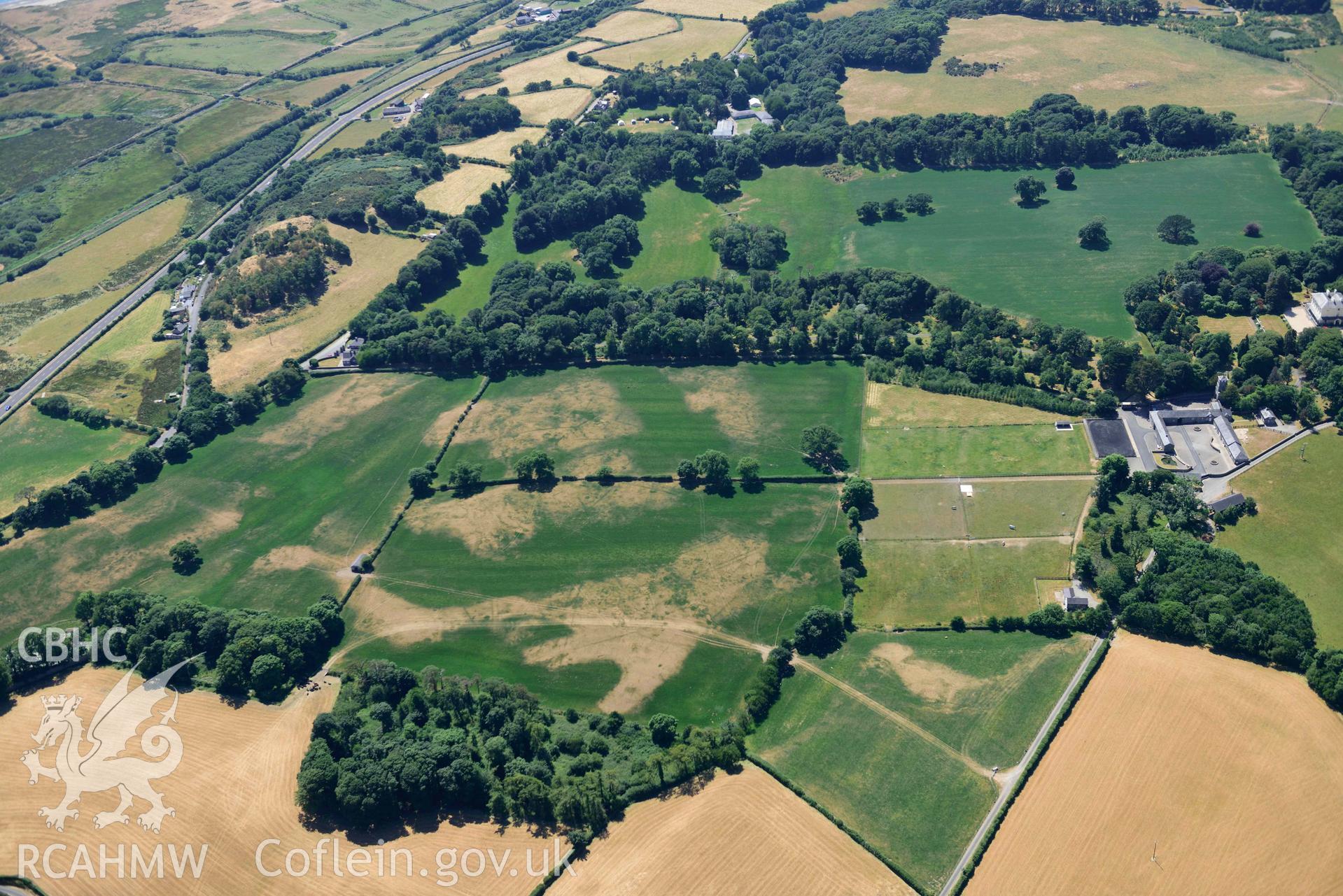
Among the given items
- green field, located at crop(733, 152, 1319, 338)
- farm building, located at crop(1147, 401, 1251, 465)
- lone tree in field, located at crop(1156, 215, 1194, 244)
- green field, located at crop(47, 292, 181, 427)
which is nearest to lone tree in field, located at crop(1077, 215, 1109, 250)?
green field, located at crop(733, 152, 1319, 338)

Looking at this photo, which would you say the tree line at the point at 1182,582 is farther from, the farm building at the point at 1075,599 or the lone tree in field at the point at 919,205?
the lone tree in field at the point at 919,205

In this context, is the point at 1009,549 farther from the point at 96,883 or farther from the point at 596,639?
the point at 96,883

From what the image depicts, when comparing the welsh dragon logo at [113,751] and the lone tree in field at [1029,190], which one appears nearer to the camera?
the welsh dragon logo at [113,751]

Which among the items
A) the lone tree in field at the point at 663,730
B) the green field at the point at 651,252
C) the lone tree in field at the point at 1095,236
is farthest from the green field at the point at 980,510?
the green field at the point at 651,252

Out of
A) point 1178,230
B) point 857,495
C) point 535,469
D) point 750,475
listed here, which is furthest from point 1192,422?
point 535,469

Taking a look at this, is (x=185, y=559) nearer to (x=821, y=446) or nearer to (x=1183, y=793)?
(x=821, y=446)

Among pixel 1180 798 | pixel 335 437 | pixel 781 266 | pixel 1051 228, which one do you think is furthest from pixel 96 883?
pixel 1051 228

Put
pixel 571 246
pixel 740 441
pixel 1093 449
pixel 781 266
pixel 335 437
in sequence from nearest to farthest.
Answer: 1. pixel 1093 449
2. pixel 740 441
3. pixel 335 437
4. pixel 781 266
5. pixel 571 246
